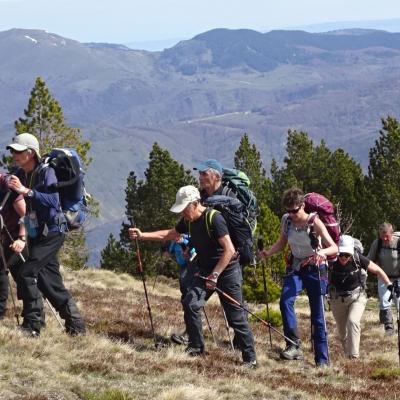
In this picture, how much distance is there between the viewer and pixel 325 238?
410 inches

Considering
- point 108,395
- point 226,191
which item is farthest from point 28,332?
point 226,191

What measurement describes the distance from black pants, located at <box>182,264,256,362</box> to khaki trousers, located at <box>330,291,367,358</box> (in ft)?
9.31

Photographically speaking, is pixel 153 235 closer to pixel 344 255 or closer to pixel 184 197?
pixel 184 197

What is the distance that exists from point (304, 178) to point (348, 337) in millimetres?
52035

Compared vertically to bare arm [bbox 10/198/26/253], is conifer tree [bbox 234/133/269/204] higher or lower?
lower

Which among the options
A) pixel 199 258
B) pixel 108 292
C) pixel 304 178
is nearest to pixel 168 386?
pixel 199 258

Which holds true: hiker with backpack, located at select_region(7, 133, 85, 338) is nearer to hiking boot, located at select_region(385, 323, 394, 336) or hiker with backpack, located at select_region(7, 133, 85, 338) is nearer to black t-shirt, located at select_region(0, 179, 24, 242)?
black t-shirt, located at select_region(0, 179, 24, 242)

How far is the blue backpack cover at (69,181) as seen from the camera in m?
9.34

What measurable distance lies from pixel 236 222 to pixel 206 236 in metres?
0.47

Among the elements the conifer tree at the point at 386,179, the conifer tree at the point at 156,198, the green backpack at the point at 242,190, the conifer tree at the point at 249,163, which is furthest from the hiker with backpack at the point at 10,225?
the conifer tree at the point at 249,163

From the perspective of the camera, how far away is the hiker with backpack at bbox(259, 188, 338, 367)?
10.4 metres

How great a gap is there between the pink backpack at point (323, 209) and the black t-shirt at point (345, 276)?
1401 millimetres

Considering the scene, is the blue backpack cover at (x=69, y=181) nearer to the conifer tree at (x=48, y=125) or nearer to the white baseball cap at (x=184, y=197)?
the white baseball cap at (x=184, y=197)

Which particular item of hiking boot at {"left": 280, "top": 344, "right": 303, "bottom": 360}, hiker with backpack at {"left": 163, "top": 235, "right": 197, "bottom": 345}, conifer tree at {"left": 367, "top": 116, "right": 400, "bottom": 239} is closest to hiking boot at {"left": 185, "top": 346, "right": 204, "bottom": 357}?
hiker with backpack at {"left": 163, "top": 235, "right": 197, "bottom": 345}
